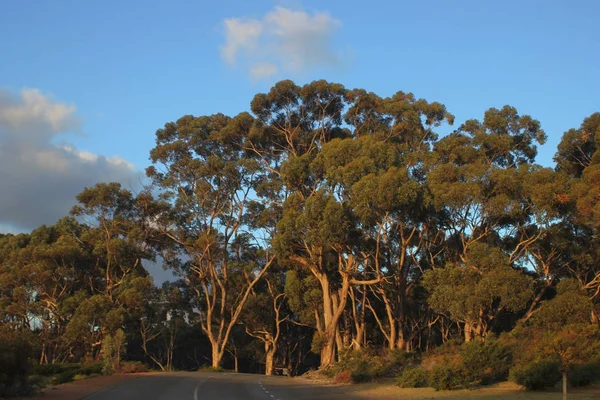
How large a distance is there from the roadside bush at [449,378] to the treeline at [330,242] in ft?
8.83

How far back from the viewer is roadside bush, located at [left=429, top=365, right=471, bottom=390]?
23328 mm

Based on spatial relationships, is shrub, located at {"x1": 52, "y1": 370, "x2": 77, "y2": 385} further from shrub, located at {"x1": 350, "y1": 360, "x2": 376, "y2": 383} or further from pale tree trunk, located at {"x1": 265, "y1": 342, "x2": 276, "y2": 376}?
pale tree trunk, located at {"x1": 265, "y1": 342, "x2": 276, "y2": 376}

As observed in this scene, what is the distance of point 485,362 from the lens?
24.2 metres

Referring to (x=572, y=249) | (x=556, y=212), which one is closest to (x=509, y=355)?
(x=556, y=212)

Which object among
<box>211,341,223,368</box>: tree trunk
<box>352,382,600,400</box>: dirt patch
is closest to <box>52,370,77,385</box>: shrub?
<box>352,382,600,400</box>: dirt patch

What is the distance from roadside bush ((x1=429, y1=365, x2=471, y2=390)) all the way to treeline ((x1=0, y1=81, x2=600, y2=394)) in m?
2.69

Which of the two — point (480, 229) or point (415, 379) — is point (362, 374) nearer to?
point (415, 379)

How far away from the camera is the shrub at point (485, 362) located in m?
23.7

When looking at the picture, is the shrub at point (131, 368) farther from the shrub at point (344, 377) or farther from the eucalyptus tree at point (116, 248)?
the shrub at point (344, 377)

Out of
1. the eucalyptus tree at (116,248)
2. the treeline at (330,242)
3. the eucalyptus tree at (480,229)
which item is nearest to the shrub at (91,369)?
the treeline at (330,242)

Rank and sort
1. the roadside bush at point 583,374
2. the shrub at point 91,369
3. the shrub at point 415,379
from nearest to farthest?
the roadside bush at point 583,374 → the shrub at point 415,379 → the shrub at point 91,369

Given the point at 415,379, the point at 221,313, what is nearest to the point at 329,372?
the point at 415,379

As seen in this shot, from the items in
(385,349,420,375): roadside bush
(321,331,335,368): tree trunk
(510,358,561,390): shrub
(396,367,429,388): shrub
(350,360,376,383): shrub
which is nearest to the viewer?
(510,358,561,390): shrub

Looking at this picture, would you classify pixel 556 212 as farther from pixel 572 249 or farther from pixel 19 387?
pixel 19 387
